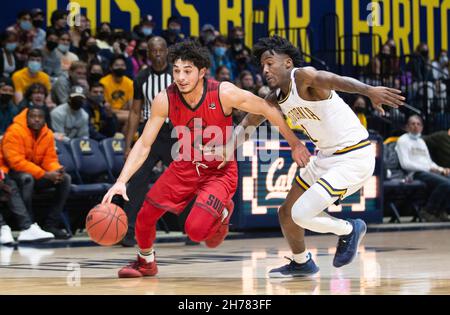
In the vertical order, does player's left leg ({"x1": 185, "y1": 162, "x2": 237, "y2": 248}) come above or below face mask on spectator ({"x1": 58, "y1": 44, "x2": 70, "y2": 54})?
below

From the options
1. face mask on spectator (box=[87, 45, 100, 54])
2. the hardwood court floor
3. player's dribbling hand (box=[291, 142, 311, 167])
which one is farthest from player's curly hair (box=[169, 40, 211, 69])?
face mask on spectator (box=[87, 45, 100, 54])

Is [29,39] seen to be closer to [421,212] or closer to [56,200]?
[56,200]

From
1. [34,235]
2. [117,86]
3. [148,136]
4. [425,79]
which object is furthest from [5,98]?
[425,79]

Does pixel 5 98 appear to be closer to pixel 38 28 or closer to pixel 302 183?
pixel 38 28

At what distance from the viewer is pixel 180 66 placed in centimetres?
736

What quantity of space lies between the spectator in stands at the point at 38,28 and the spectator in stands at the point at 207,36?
9.25 ft

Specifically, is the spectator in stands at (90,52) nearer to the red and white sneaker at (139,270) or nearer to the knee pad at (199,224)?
the red and white sneaker at (139,270)

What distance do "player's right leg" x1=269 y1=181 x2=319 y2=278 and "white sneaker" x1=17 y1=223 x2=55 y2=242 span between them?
4.37 meters

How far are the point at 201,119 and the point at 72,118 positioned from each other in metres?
5.79

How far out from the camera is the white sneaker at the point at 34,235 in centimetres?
1126

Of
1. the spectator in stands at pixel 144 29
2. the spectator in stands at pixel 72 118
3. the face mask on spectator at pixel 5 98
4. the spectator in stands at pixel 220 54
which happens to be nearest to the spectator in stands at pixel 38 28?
the spectator in stands at pixel 144 29

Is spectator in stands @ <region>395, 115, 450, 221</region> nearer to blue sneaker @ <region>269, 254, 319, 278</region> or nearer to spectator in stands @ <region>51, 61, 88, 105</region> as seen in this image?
spectator in stands @ <region>51, 61, 88, 105</region>

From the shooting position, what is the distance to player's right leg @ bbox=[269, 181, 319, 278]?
7.55 metres
